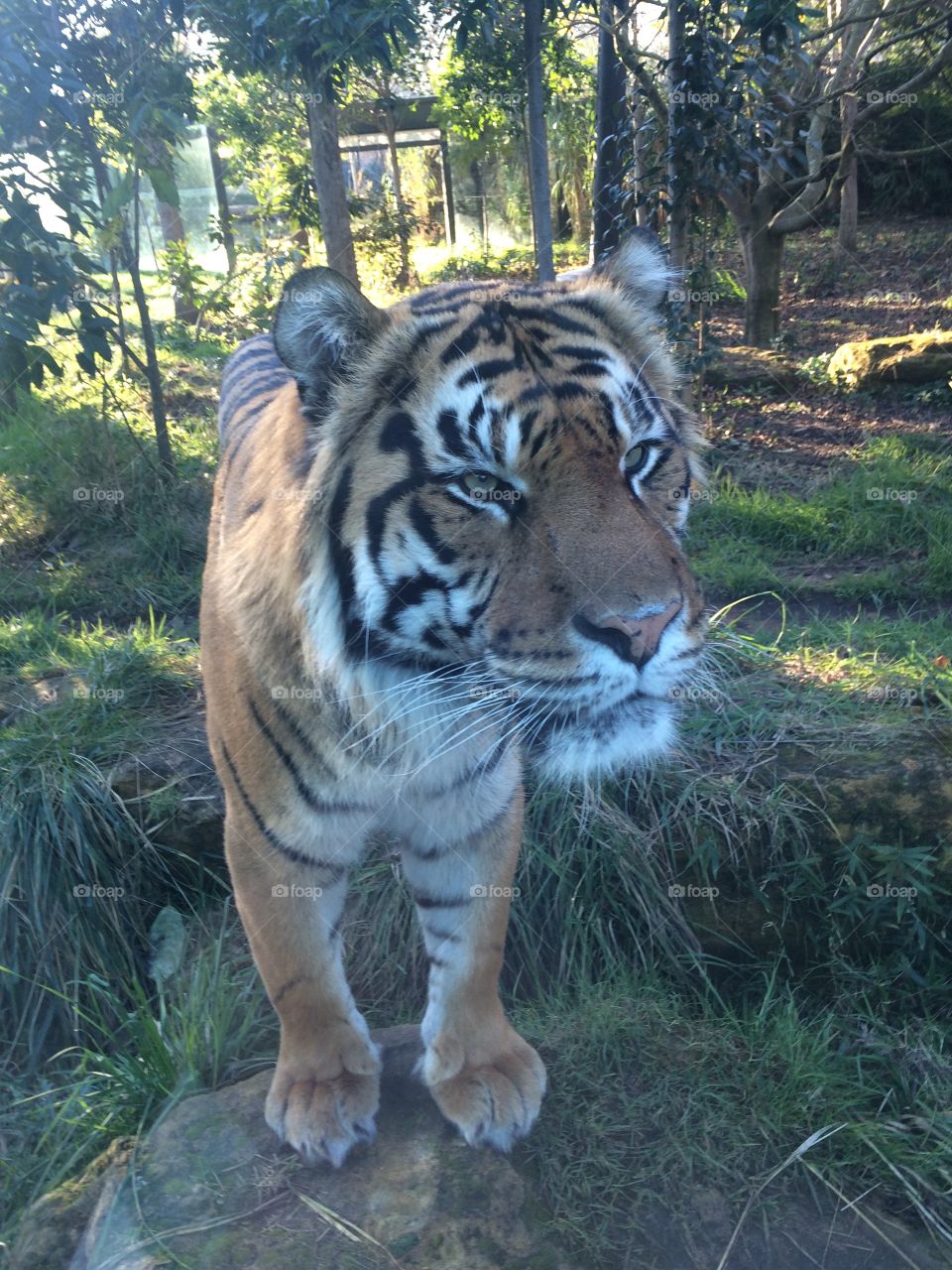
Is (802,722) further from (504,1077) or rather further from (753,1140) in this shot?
(504,1077)

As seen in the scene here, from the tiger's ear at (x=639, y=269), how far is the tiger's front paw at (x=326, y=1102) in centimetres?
160

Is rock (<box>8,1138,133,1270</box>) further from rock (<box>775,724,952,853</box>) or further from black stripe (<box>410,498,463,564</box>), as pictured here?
rock (<box>775,724,952,853</box>)

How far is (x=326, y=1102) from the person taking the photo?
6.75 feet

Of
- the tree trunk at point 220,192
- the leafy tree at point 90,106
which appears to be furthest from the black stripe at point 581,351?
the tree trunk at point 220,192

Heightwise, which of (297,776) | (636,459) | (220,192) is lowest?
(297,776)

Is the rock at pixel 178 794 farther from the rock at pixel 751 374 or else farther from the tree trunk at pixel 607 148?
the rock at pixel 751 374

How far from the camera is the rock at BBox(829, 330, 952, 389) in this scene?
21.2 feet

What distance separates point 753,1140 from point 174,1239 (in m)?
1.18

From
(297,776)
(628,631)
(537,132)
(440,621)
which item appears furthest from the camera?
(537,132)

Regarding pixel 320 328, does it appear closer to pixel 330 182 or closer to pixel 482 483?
pixel 482 483

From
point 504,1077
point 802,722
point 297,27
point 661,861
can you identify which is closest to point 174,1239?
point 504,1077

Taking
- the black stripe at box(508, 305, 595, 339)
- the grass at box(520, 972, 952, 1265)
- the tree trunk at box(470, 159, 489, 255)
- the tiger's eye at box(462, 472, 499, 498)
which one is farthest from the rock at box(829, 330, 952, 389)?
the tree trunk at box(470, 159, 489, 255)

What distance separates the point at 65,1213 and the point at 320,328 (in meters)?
1.78

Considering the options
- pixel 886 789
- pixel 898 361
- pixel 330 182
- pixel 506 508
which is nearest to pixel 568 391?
pixel 506 508
